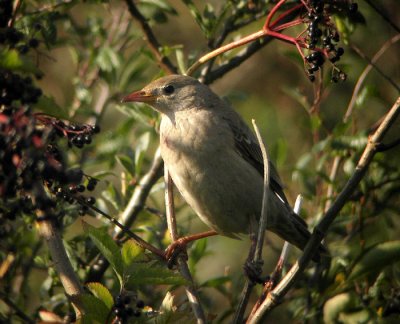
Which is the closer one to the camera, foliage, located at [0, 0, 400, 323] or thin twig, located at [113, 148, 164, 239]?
foliage, located at [0, 0, 400, 323]

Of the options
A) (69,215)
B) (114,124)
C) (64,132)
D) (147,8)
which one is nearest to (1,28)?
(64,132)

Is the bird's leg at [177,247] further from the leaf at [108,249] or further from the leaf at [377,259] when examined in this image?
the leaf at [377,259]

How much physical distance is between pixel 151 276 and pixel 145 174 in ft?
8.35

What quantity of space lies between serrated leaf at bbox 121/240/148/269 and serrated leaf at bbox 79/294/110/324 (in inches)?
9.0

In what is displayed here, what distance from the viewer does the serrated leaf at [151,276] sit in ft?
10.9

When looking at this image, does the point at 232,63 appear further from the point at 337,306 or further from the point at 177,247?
the point at 337,306

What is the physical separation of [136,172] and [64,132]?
2042mm

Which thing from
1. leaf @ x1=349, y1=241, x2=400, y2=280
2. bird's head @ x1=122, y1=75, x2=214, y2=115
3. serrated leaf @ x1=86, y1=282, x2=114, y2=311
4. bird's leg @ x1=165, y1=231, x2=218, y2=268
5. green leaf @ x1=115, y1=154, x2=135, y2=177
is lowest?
leaf @ x1=349, y1=241, x2=400, y2=280

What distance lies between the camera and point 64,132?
336 centimetres

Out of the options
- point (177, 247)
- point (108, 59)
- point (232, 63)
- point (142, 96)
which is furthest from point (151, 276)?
point (108, 59)

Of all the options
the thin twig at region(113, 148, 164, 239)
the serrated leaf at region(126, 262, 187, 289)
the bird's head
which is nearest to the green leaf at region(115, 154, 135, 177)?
the thin twig at region(113, 148, 164, 239)

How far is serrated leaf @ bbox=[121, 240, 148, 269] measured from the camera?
3.41 meters

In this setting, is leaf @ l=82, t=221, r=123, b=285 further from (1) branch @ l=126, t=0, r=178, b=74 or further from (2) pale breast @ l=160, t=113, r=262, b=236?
(1) branch @ l=126, t=0, r=178, b=74

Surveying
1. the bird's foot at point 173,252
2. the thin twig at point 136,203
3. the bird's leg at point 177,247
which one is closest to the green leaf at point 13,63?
the bird's leg at point 177,247
